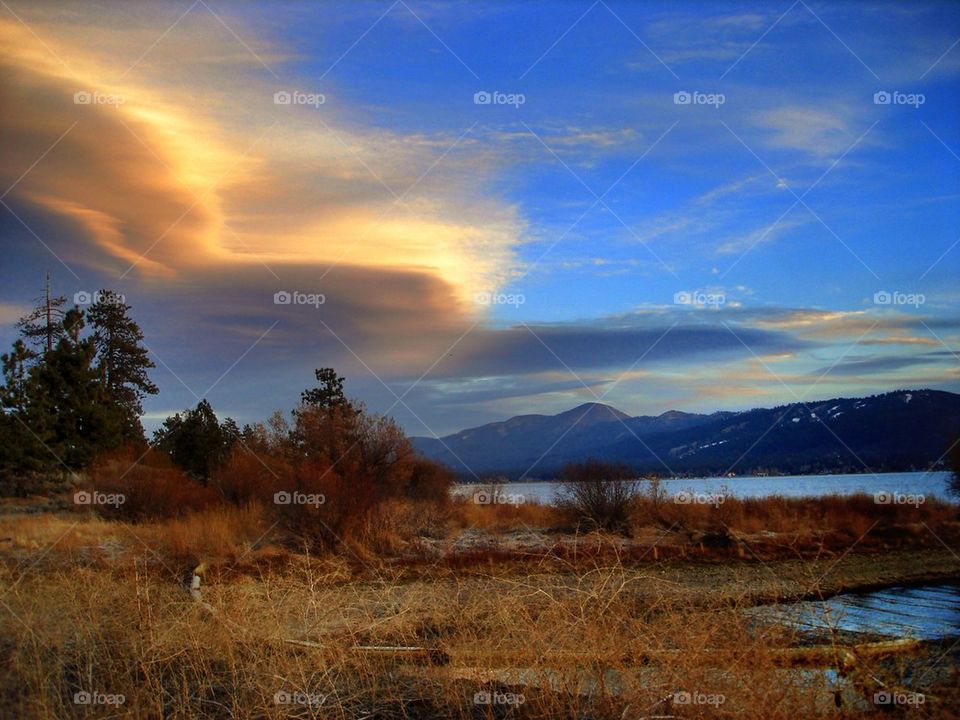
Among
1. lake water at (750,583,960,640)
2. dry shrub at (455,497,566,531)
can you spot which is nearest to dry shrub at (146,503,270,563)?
dry shrub at (455,497,566,531)

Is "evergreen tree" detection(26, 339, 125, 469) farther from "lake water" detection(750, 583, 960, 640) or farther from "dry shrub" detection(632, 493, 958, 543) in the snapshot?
"lake water" detection(750, 583, 960, 640)

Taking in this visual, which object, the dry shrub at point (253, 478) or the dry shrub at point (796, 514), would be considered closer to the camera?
the dry shrub at point (253, 478)

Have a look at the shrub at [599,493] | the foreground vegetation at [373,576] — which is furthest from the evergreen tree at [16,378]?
the shrub at [599,493]

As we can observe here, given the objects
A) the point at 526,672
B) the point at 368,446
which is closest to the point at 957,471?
the point at 368,446

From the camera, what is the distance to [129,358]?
42.9 m

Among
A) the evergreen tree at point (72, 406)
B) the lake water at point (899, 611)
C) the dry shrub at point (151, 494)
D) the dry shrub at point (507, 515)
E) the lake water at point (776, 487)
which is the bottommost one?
the lake water at point (899, 611)

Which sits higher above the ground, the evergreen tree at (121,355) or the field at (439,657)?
the evergreen tree at (121,355)

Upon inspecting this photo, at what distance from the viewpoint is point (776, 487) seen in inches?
1262

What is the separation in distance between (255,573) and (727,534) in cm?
1234

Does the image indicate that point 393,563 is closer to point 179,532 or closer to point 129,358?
point 179,532

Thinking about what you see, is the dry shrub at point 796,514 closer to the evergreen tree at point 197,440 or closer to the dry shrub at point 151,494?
the dry shrub at point 151,494

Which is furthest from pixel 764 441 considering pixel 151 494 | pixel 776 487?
pixel 151 494

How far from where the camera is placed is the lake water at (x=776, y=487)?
27.5 metres

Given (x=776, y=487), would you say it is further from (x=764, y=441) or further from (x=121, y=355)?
(x=121, y=355)
